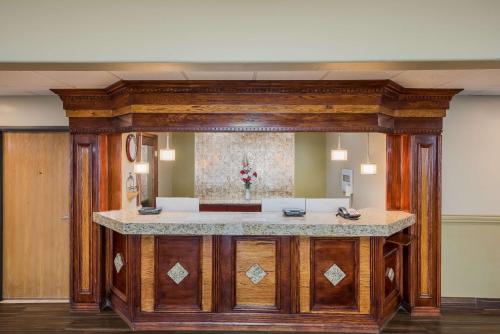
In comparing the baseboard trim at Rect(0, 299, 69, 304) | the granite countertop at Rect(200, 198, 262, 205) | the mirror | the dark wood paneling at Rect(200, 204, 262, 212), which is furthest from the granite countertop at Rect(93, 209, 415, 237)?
the granite countertop at Rect(200, 198, 262, 205)

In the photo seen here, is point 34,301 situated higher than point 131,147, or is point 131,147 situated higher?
point 131,147

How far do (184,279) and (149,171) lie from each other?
3.33m

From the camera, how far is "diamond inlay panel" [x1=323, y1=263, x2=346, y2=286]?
3881mm

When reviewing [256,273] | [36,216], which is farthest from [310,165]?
[36,216]

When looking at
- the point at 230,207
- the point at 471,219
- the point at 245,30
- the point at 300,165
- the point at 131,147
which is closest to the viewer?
the point at 245,30

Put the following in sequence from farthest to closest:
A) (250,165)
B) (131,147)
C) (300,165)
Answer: (300,165) → (250,165) → (131,147)

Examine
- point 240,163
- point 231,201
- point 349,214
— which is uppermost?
point 240,163

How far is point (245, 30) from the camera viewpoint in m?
2.42

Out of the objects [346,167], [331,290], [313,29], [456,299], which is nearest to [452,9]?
[313,29]

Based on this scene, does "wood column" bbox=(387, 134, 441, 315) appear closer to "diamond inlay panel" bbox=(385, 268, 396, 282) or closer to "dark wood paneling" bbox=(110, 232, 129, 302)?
"diamond inlay panel" bbox=(385, 268, 396, 282)

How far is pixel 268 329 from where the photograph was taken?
12.9 ft

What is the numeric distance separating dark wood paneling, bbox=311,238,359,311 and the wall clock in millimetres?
2548

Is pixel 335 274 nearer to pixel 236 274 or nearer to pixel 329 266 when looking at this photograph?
pixel 329 266

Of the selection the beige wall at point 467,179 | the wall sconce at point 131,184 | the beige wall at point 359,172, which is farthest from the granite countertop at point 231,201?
the beige wall at point 467,179
